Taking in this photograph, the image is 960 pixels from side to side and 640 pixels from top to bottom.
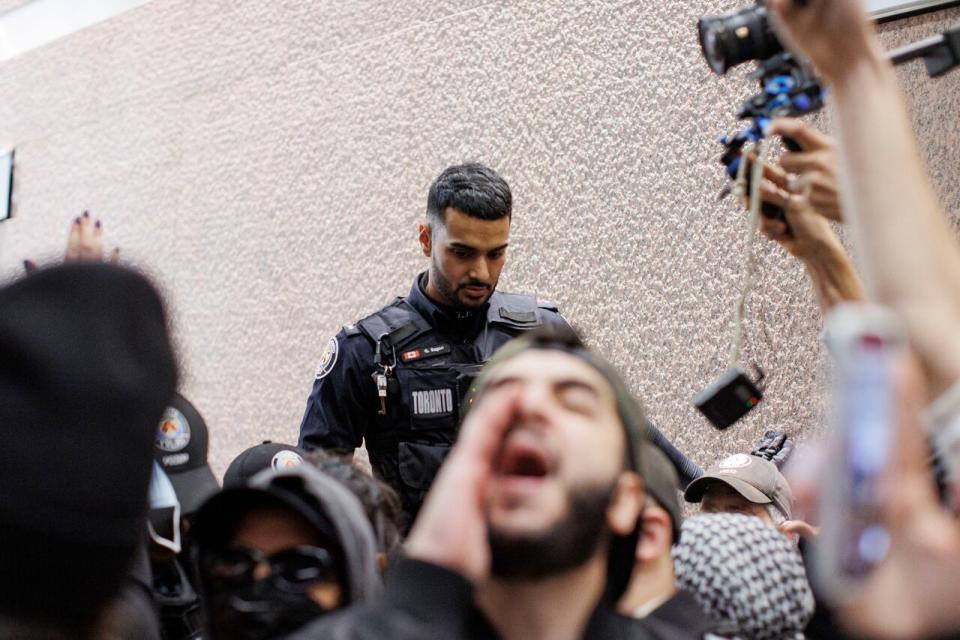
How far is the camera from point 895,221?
2.90ft

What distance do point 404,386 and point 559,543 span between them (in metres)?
1.47

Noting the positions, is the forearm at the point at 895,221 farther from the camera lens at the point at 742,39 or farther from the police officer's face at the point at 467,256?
the police officer's face at the point at 467,256

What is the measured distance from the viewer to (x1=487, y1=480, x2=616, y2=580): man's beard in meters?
1.17

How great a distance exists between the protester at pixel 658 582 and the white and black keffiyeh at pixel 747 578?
0.07 m

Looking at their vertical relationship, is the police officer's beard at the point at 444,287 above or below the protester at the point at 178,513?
above

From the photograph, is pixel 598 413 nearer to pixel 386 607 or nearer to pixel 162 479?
pixel 386 607

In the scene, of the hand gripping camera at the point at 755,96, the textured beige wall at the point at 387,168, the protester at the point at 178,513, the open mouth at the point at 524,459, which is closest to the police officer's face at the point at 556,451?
the open mouth at the point at 524,459

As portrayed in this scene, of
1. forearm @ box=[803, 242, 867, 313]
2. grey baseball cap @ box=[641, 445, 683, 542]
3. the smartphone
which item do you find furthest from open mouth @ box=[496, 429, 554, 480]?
the smartphone

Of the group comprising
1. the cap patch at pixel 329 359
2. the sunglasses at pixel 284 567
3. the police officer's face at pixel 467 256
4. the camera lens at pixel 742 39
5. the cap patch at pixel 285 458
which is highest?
the camera lens at pixel 742 39

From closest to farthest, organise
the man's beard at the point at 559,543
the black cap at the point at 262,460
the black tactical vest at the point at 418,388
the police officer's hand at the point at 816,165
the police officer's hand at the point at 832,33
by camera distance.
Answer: the police officer's hand at the point at 832,33 < the man's beard at the point at 559,543 < the police officer's hand at the point at 816,165 < the black cap at the point at 262,460 < the black tactical vest at the point at 418,388

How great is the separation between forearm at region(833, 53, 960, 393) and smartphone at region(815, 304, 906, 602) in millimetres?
201

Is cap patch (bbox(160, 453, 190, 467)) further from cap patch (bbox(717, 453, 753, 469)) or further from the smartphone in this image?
the smartphone

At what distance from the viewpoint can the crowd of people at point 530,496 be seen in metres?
0.84

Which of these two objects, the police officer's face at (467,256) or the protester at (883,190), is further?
the police officer's face at (467,256)
